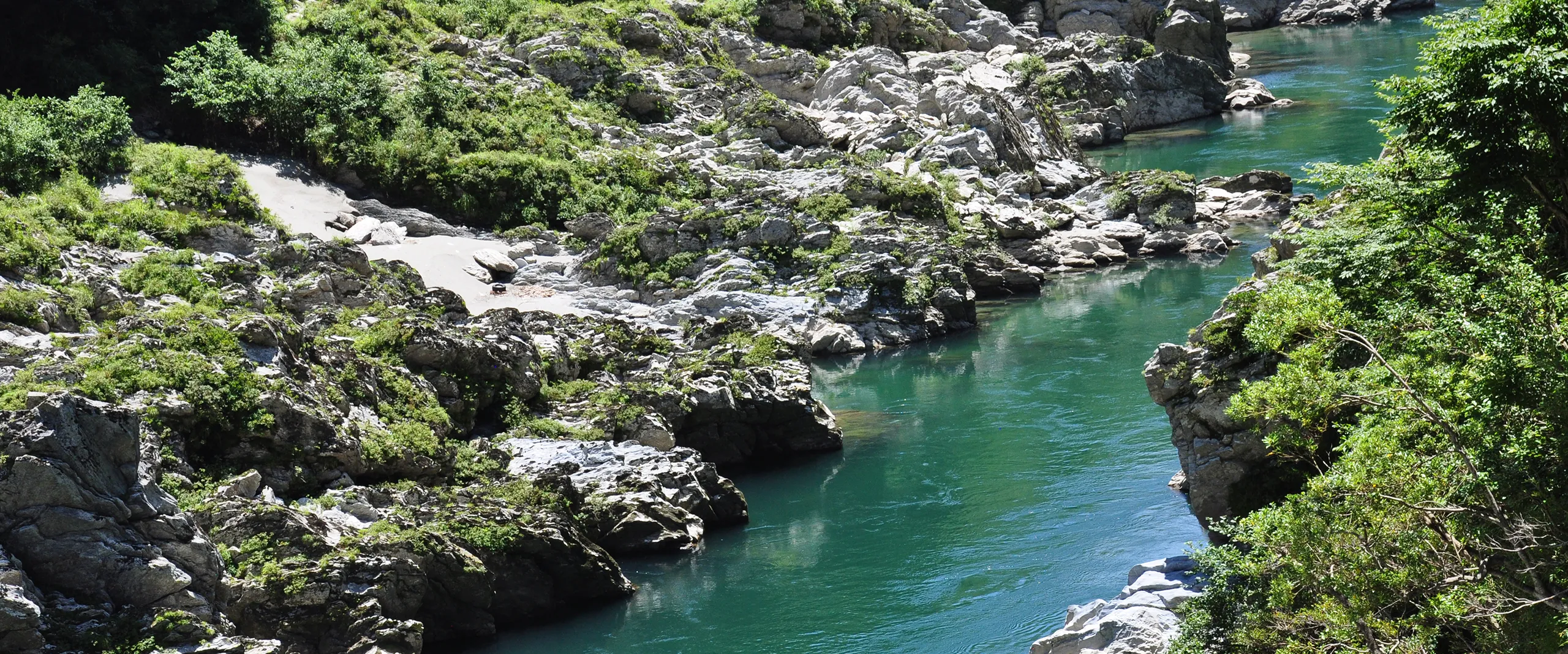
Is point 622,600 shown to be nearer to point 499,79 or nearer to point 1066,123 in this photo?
point 499,79

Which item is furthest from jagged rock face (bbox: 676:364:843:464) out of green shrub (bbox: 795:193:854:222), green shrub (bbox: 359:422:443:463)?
green shrub (bbox: 795:193:854:222)

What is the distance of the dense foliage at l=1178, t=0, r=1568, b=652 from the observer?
1530 centimetres

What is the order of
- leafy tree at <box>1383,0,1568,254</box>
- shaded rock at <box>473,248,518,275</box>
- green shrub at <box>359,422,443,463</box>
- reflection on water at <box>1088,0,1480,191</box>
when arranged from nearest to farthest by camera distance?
1. leafy tree at <box>1383,0,1568,254</box>
2. green shrub at <box>359,422,443,463</box>
3. shaded rock at <box>473,248,518,275</box>
4. reflection on water at <box>1088,0,1480,191</box>

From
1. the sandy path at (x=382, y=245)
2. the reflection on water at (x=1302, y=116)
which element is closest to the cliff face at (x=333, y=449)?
the sandy path at (x=382, y=245)

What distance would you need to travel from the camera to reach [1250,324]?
82.9ft

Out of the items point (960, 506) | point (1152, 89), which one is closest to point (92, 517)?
point (960, 506)

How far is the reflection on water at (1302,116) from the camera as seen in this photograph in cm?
7419

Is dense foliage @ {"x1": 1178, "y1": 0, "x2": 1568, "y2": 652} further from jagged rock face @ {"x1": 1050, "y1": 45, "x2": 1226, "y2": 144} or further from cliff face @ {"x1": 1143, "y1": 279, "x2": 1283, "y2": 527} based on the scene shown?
jagged rock face @ {"x1": 1050, "y1": 45, "x2": 1226, "y2": 144}

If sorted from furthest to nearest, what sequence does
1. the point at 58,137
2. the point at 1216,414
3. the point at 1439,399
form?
the point at 58,137 < the point at 1216,414 < the point at 1439,399

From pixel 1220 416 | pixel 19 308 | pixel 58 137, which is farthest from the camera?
pixel 58 137

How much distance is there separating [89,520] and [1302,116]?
7949cm

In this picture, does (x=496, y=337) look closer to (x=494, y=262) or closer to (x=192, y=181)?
(x=494, y=262)

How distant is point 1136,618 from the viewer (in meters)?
22.6

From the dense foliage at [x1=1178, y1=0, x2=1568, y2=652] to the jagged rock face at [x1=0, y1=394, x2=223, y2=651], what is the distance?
719 inches
